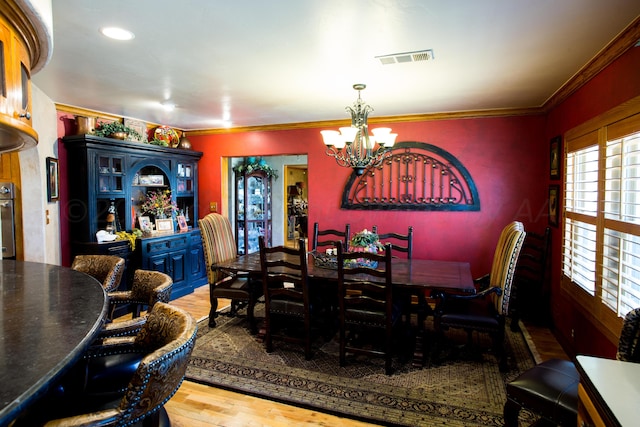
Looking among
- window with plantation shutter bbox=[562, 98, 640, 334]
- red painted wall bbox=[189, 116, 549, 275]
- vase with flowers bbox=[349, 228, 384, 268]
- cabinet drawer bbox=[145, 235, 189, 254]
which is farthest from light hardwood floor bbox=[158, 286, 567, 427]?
red painted wall bbox=[189, 116, 549, 275]

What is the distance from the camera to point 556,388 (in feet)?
6.07

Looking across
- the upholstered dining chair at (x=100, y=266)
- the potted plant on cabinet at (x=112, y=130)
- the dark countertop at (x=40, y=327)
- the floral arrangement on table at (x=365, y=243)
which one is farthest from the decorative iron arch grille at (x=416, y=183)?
the dark countertop at (x=40, y=327)

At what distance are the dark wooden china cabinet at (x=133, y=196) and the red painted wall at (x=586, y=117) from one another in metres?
4.54

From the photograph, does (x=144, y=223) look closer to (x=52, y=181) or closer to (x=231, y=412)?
(x=52, y=181)

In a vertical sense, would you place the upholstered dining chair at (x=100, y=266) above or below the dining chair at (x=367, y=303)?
above

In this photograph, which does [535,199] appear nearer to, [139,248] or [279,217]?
[139,248]

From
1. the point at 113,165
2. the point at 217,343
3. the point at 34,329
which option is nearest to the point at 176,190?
the point at 113,165

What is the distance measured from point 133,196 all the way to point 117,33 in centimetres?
335

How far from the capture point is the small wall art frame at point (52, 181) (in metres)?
4.03

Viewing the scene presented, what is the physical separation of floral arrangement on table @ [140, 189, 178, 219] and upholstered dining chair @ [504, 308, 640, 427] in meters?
4.72

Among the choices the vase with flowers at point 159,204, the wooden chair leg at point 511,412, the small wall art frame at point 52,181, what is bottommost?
the wooden chair leg at point 511,412

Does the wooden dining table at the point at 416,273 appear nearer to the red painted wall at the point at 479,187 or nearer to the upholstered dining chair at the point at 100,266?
the red painted wall at the point at 479,187

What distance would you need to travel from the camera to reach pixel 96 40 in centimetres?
242

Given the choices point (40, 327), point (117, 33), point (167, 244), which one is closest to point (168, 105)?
point (167, 244)
